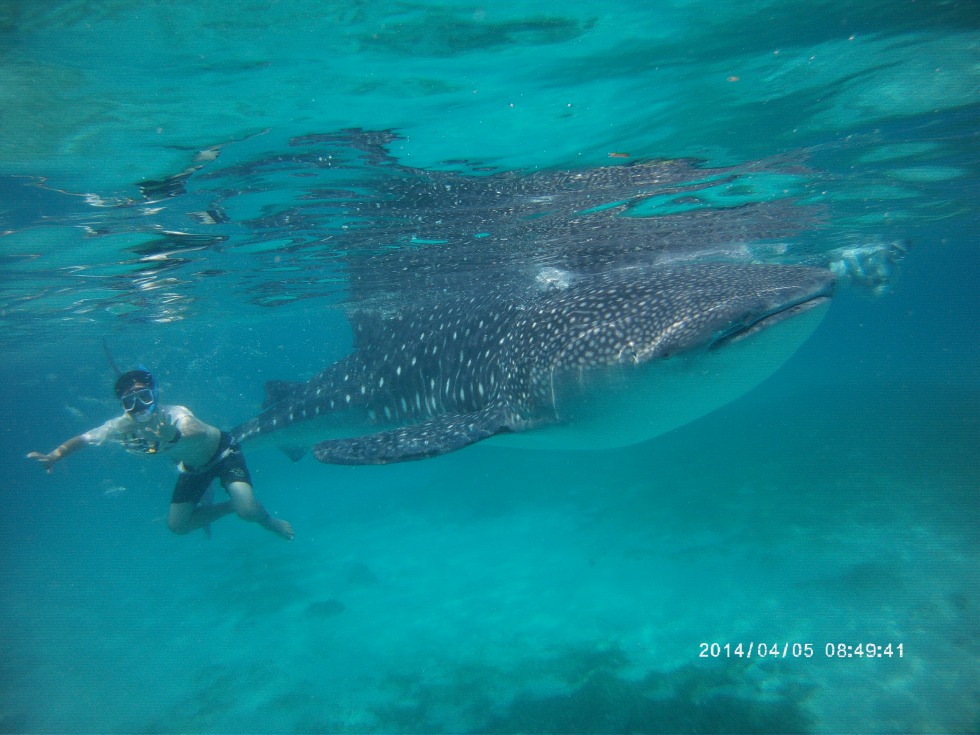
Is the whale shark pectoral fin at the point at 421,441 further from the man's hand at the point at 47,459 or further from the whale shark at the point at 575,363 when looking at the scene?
the man's hand at the point at 47,459

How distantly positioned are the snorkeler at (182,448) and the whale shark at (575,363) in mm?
1500

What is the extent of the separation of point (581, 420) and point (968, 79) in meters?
8.42

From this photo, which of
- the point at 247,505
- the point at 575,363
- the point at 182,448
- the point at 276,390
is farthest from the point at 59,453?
the point at 575,363

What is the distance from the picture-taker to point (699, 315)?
4.59 m

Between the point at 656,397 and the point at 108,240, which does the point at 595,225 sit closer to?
the point at 656,397

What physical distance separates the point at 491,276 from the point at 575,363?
12915 mm

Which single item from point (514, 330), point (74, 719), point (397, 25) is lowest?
point (74, 719)

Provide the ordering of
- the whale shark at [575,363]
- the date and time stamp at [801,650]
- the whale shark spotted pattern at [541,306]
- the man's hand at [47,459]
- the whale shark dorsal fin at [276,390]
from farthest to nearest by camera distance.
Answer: the whale shark dorsal fin at [276,390] < the date and time stamp at [801,650] < the man's hand at [47,459] < the whale shark spotted pattern at [541,306] < the whale shark at [575,363]

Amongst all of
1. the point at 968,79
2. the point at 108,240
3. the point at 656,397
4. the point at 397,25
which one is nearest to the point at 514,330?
the point at 656,397

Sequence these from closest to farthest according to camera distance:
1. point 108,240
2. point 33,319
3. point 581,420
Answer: point 581,420 < point 108,240 < point 33,319

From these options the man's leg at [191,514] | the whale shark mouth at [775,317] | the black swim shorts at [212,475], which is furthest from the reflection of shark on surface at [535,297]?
the man's leg at [191,514]

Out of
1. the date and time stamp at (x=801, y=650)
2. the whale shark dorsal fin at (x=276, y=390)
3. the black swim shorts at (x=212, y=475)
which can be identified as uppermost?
the whale shark dorsal fin at (x=276, y=390)

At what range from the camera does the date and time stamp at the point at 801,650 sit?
25.1 feet

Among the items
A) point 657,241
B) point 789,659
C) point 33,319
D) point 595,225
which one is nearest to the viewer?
point 789,659
